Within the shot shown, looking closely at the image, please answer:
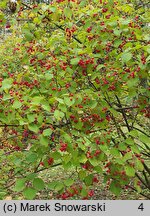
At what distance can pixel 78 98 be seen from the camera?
2352 mm

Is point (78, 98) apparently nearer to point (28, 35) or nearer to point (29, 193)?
point (29, 193)

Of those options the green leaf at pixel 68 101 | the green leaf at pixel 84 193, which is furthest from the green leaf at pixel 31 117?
the green leaf at pixel 84 193

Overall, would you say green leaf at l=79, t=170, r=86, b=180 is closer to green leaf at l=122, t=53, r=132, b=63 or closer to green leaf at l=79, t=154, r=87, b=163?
green leaf at l=79, t=154, r=87, b=163

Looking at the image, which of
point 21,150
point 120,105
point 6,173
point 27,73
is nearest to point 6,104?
point 27,73

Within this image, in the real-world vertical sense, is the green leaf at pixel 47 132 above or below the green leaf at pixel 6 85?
below

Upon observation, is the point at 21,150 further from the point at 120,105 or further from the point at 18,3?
the point at 18,3

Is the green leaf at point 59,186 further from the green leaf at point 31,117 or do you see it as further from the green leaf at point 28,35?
the green leaf at point 28,35

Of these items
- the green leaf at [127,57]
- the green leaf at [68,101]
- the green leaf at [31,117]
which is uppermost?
the green leaf at [127,57]

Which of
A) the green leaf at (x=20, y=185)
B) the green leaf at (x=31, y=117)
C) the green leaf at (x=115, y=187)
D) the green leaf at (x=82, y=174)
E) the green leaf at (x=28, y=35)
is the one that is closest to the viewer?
the green leaf at (x=31, y=117)

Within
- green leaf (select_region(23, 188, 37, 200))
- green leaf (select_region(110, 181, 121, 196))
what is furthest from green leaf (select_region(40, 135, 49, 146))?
green leaf (select_region(110, 181, 121, 196))

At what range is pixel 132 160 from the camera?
240cm

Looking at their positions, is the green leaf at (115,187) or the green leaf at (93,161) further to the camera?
the green leaf at (115,187)

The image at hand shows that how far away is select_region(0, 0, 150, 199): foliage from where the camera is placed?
2320mm

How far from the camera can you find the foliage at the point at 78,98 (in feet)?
7.61
